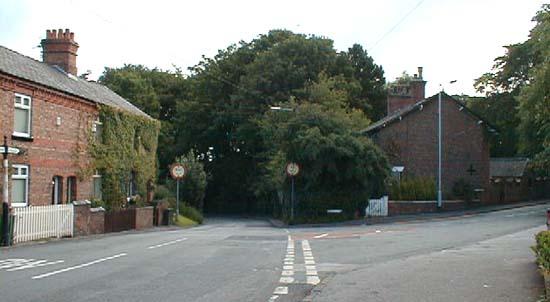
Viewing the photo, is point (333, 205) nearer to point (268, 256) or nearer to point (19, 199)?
point (19, 199)

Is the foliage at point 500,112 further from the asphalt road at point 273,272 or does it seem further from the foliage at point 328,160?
the asphalt road at point 273,272

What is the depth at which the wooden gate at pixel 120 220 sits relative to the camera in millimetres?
31608

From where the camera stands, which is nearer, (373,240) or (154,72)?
(373,240)

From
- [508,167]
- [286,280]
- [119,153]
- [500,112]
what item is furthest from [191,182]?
[286,280]

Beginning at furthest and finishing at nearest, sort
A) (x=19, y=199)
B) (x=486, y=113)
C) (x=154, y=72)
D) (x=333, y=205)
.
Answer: (x=154, y=72), (x=486, y=113), (x=333, y=205), (x=19, y=199)

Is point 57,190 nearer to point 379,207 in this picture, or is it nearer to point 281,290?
point 281,290

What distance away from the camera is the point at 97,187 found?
113 feet

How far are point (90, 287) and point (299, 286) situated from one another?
3549 mm

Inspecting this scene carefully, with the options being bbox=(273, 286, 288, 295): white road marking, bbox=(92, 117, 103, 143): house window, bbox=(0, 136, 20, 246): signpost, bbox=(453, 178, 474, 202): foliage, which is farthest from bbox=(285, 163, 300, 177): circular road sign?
bbox=(273, 286, 288, 295): white road marking

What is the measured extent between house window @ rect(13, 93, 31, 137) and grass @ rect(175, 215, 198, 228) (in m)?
16.8

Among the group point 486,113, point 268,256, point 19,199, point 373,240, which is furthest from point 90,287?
point 486,113

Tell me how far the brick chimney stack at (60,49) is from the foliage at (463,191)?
2796 cm

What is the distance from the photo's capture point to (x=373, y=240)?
23375 mm

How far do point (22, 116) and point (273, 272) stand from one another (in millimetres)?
16898
